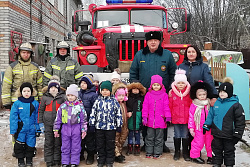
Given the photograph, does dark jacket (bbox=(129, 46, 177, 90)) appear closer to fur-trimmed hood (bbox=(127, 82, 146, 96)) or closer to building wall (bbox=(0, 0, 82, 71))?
fur-trimmed hood (bbox=(127, 82, 146, 96))

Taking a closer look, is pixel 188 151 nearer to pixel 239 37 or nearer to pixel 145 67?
pixel 145 67

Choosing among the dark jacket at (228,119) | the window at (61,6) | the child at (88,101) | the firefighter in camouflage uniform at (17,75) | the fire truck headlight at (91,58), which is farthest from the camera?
the window at (61,6)

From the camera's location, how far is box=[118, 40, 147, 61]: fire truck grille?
5.63 m

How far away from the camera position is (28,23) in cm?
1091

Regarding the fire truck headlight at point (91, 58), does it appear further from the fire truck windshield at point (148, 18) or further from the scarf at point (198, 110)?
the scarf at point (198, 110)

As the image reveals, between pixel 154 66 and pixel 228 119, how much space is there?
1.49 meters

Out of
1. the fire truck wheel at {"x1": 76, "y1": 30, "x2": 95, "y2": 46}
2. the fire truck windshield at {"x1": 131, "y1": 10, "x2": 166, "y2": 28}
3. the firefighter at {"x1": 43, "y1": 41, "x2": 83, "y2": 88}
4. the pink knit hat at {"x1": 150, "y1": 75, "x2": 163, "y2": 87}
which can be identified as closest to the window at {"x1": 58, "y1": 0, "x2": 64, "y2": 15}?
the fire truck windshield at {"x1": 131, "y1": 10, "x2": 166, "y2": 28}

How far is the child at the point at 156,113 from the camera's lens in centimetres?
424

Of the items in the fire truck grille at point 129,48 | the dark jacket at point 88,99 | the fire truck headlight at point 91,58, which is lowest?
the dark jacket at point 88,99

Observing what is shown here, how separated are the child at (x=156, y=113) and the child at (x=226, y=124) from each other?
0.69 m

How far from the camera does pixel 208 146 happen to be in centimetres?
410

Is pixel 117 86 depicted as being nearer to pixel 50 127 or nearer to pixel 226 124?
pixel 50 127

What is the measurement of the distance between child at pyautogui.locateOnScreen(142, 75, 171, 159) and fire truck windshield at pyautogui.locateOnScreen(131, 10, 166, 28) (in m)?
2.95

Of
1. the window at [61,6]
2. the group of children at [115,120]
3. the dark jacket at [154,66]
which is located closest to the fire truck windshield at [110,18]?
the dark jacket at [154,66]
